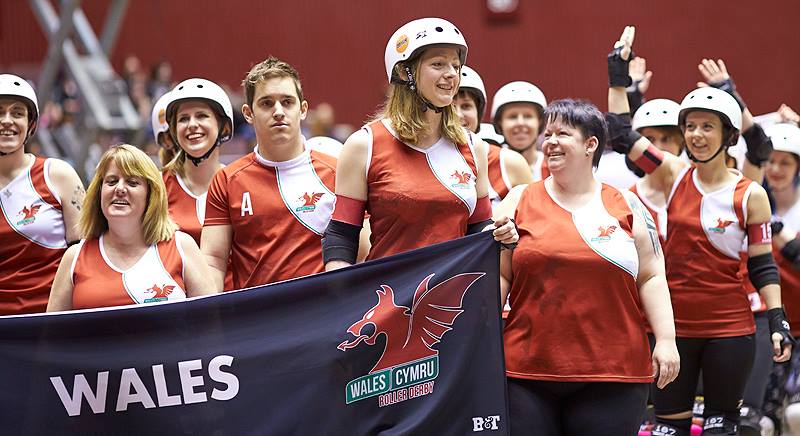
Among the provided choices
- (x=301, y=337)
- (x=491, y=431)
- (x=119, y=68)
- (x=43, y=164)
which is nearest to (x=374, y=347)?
(x=301, y=337)

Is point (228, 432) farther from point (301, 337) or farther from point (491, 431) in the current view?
point (491, 431)

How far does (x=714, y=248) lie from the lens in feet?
19.5

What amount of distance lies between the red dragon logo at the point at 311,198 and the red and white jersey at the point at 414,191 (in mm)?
569

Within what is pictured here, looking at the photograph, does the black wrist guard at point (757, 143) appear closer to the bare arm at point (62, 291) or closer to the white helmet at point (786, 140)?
the white helmet at point (786, 140)

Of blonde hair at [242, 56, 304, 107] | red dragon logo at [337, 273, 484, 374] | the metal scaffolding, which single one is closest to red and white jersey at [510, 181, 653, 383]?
red dragon logo at [337, 273, 484, 374]

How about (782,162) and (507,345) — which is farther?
(782,162)

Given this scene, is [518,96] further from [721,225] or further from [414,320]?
[414,320]

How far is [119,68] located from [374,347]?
1685cm

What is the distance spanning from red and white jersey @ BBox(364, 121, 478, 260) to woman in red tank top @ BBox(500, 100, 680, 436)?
12.6 inches

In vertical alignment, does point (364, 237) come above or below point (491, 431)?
above

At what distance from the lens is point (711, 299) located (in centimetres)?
596

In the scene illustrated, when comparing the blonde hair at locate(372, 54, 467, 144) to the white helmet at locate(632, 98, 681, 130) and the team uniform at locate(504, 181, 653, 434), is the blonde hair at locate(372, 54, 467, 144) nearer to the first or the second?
the team uniform at locate(504, 181, 653, 434)

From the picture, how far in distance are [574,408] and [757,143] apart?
285 centimetres

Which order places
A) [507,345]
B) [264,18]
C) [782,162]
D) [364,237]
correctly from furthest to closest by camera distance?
1. [264,18]
2. [782,162]
3. [364,237]
4. [507,345]
